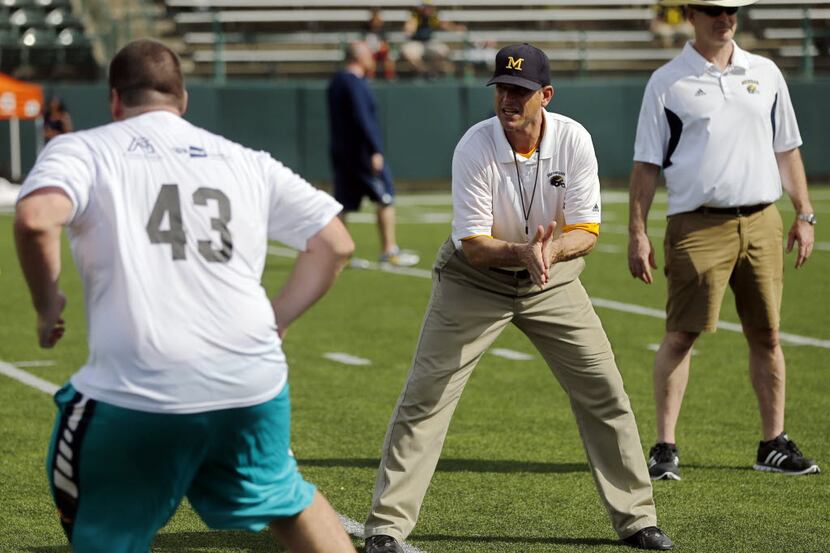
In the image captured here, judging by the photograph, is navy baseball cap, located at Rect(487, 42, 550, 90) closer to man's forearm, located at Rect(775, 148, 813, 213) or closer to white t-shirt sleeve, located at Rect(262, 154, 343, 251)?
white t-shirt sleeve, located at Rect(262, 154, 343, 251)

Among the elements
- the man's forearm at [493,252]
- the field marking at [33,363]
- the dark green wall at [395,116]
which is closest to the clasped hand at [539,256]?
the man's forearm at [493,252]

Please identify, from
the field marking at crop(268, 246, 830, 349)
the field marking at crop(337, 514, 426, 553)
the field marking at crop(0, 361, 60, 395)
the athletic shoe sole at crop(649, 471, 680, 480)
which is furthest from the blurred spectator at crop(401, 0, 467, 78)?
the field marking at crop(337, 514, 426, 553)

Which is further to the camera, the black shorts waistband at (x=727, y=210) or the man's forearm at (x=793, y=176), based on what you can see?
the man's forearm at (x=793, y=176)

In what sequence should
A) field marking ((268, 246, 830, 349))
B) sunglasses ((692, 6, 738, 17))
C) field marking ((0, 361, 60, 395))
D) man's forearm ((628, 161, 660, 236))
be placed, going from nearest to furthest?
sunglasses ((692, 6, 738, 17)) < man's forearm ((628, 161, 660, 236)) < field marking ((0, 361, 60, 395)) < field marking ((268, 246, 830, 349))

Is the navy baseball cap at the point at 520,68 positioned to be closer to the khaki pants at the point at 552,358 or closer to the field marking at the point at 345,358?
the khaki pants at the point at 552,358

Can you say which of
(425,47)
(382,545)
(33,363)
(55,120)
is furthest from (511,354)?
(425,47)

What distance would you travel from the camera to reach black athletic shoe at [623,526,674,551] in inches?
214

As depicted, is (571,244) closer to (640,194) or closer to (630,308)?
(640,194)

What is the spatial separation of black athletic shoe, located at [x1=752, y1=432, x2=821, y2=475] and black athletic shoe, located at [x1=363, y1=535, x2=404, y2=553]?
83.6 inches

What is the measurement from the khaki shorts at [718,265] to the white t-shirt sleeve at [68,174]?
3.60 meters

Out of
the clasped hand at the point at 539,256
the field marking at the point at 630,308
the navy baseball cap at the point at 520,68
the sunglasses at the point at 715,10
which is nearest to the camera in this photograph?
the clasped hand at the point at 539,256

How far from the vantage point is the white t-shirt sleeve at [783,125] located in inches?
262

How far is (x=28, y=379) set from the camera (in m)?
9.02

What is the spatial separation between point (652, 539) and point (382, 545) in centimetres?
97
